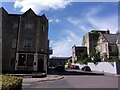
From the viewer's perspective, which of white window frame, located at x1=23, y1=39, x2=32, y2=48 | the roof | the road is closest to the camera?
the road

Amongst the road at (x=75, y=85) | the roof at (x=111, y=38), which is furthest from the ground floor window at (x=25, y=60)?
the roof at (x=111, y=38)

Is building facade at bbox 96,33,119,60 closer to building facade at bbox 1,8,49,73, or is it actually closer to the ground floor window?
building facade at bbox 1,8,49,73

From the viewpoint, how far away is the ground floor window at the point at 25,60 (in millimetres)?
40438

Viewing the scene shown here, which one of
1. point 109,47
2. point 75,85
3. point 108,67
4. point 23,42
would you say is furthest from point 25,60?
point 109,47

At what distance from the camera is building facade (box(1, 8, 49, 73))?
40500 mm

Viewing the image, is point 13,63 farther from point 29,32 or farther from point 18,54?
point 29,32

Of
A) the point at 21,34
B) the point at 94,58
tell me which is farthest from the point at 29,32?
the point at 94,58

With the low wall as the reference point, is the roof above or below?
above

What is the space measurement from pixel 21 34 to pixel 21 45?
6.73ft

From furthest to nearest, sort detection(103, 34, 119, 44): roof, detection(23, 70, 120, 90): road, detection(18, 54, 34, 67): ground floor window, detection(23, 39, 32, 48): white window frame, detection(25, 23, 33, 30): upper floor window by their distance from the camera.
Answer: detection(103, 34, 119, 44): roof
detection(25, 23, 33, 30): upper floor window
detection(23, 39, 32, 48): white window frame
detection(18, 54, 34, 67): ground floor window
detection(23, 70, 120, 90): road

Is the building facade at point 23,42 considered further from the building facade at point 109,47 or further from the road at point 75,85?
the building facade at point 109,47

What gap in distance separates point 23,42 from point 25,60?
336cm

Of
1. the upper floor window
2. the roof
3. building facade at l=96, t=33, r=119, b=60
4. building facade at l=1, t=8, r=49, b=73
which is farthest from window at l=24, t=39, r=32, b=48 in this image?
the roof

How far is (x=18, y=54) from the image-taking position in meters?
40.2
